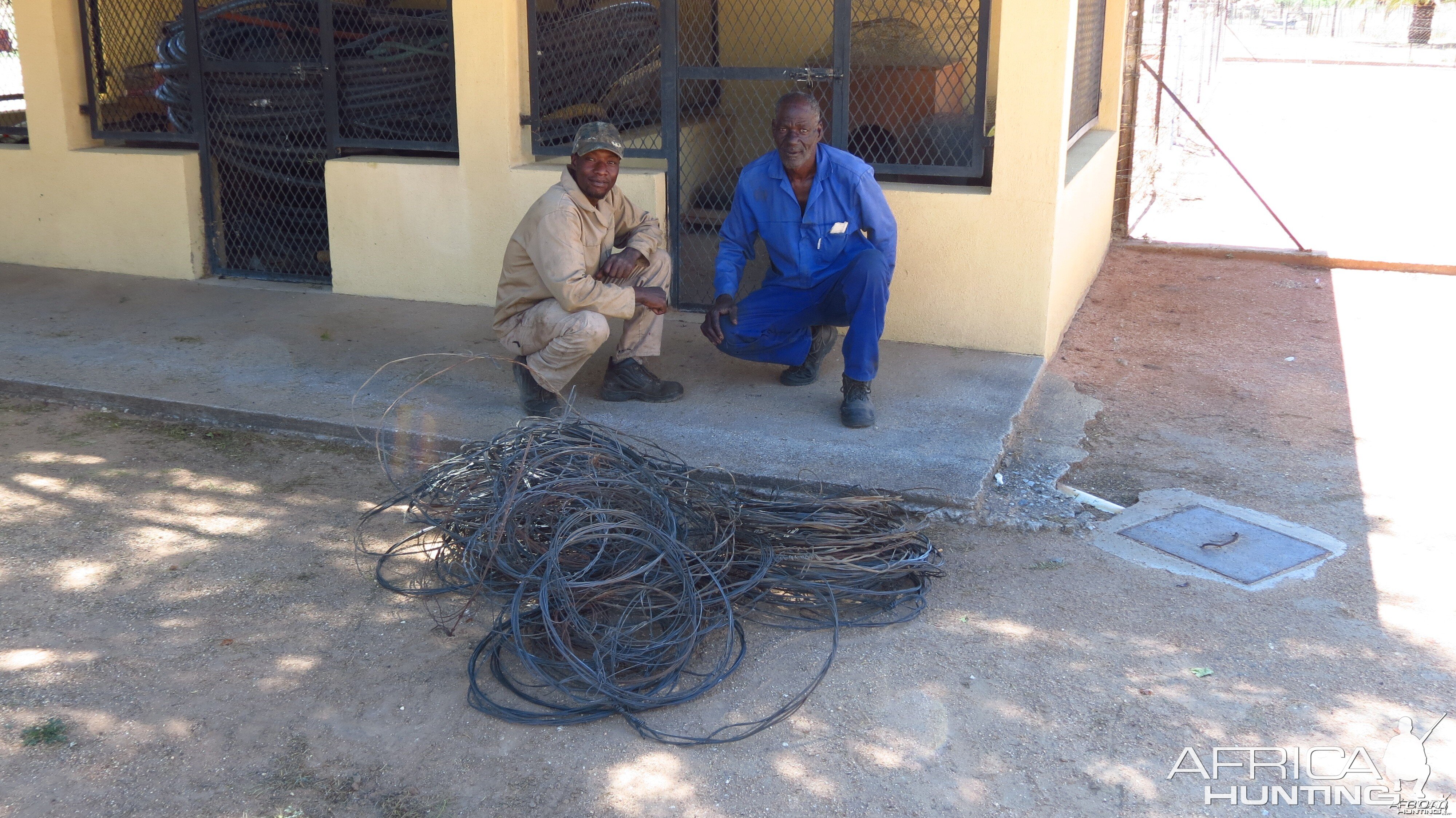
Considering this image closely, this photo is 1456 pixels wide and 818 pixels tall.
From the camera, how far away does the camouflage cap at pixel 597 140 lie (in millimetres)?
4484

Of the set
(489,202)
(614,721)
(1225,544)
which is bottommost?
(614,721)

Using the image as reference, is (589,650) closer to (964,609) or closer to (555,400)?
(964,609)

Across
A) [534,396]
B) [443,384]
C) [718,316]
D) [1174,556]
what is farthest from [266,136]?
[1174,556]

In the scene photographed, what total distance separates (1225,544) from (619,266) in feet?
8.04

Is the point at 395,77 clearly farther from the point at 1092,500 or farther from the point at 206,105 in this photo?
the point at 1092,500

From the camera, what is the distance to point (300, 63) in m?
6.51

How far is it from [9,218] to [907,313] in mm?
5616

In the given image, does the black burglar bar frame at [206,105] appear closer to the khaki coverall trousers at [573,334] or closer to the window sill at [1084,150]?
the khaki coverall trousers at [573,334]

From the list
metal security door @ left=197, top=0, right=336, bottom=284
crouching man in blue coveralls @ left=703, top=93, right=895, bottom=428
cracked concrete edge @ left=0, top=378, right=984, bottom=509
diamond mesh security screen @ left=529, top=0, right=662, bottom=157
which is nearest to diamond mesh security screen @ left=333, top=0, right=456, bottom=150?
metal security door @ left=197, top=0, right=336, bottom=284

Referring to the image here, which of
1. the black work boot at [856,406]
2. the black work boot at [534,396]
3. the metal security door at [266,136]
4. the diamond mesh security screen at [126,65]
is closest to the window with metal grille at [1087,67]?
the black work boot at [856,406]

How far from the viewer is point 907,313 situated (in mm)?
5738

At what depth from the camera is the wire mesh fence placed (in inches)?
355

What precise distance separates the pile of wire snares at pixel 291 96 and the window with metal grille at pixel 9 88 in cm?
153

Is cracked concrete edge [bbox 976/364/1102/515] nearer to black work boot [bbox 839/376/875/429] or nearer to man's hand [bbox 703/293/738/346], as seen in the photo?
black work boot [bbox 839/376/875/429]
